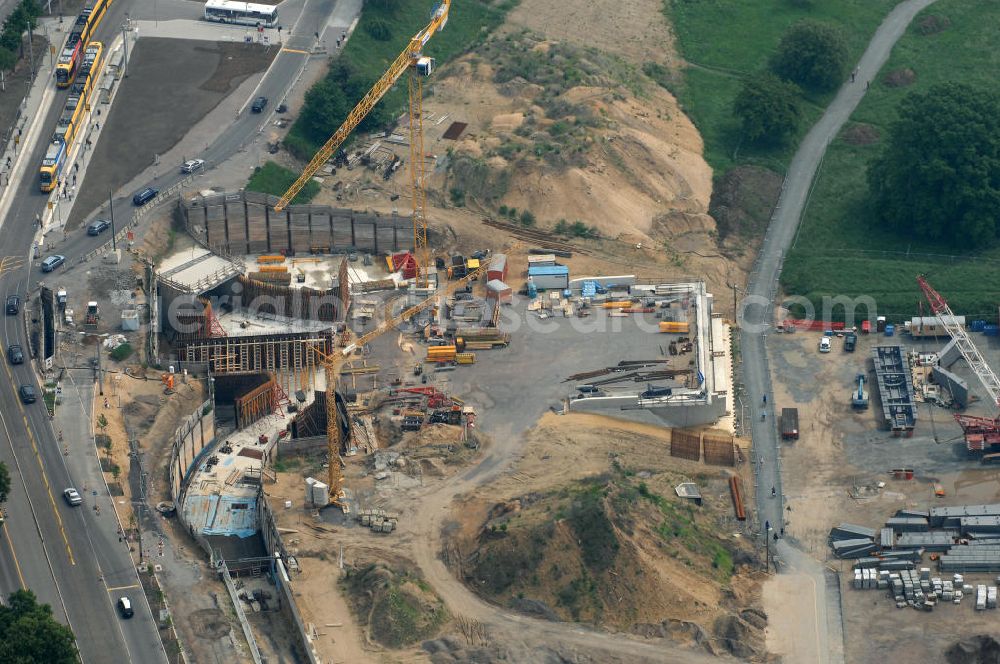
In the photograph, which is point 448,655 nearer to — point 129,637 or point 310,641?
point 310,641

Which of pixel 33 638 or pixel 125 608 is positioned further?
pixel 125 608

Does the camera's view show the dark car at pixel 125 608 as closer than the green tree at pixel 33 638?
No

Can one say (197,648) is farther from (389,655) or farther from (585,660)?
(585,660)

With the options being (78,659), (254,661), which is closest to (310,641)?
(254,661)

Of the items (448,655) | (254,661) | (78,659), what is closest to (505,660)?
(448,655)

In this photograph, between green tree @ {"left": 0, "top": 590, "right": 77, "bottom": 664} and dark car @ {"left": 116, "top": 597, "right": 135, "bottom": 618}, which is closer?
green tree @ {"left": 0, "top": 590, "right": 77, "bottom": 664}

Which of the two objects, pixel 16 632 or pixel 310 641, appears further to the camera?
pixel 310 641
